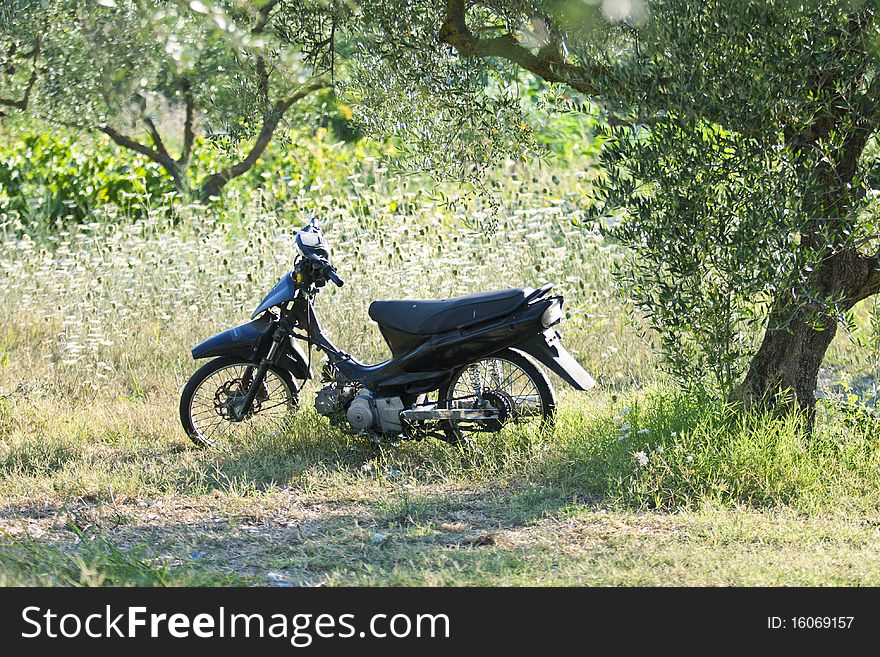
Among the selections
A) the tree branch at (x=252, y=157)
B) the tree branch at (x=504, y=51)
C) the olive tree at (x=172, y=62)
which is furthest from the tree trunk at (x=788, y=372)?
the tree branch at (x=252, y=157)

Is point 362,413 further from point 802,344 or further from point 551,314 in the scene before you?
point 802,344

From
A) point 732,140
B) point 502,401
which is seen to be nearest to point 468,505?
point 502,401

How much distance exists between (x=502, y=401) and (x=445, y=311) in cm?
59

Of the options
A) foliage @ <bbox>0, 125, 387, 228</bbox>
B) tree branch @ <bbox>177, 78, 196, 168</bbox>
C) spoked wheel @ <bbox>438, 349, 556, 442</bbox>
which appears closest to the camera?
spoked wheel @ <bbox>438, 349, 556, 442</bbox>

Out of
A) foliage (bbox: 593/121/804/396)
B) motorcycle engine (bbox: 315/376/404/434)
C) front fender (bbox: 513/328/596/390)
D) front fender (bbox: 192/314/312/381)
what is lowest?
motorcycle engine (bbox: 315/376/404/434)

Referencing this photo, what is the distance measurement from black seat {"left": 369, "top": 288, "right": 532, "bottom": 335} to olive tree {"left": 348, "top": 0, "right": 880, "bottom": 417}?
0.80 meters

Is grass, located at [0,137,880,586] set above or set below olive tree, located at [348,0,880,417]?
below

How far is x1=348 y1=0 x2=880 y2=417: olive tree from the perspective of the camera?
15.7 feet

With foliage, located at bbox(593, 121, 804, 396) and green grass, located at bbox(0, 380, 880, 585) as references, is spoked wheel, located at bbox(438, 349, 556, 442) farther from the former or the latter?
foliage, located at bbox(593, 121, 804, 396)

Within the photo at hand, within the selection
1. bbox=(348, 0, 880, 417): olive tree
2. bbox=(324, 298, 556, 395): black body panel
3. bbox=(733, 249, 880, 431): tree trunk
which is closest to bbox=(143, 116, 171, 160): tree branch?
bbox=(324, 298, 556, 395): black body panel

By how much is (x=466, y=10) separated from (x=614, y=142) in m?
1.37

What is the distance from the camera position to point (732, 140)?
509cm
